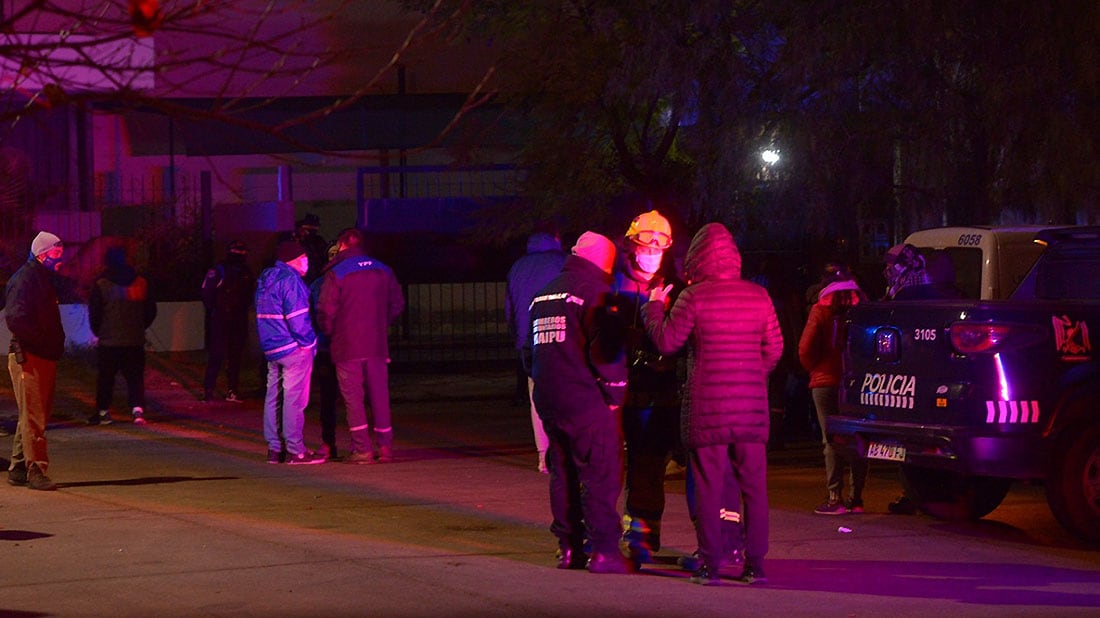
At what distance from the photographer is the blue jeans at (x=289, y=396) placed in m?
13.5

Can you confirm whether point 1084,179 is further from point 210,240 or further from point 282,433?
point 210,240

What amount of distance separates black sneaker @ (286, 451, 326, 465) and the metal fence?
8.17 meters

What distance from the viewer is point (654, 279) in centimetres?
926

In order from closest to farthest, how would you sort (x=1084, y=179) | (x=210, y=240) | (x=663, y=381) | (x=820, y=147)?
(x=663, y=381)
(x=1084, y=179)
(x=820, y=147)
(x=210, y=240)

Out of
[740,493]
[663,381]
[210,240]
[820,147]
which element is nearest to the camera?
[740,493]

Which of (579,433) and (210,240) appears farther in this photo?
(210,240)

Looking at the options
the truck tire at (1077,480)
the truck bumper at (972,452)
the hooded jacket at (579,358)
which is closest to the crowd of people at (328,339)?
Answer: the hooded jacket at (579,358)

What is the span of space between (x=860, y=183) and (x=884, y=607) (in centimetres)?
1071

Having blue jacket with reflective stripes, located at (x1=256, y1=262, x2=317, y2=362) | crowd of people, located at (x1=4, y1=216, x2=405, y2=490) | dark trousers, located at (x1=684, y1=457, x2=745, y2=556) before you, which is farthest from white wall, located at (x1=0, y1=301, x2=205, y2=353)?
dark trousers, located at (x1=684, y1=457, x2=745, y2=556)

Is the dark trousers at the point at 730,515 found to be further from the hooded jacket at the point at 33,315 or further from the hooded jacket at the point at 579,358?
the hooded jacket at the point at 33,315

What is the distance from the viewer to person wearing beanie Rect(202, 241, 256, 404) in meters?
18.8

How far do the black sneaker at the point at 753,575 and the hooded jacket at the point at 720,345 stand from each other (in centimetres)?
66

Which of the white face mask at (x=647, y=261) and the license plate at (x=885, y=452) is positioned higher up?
the white face mask at (x=647, y=261)

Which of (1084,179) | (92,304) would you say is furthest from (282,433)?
(1084,179)
